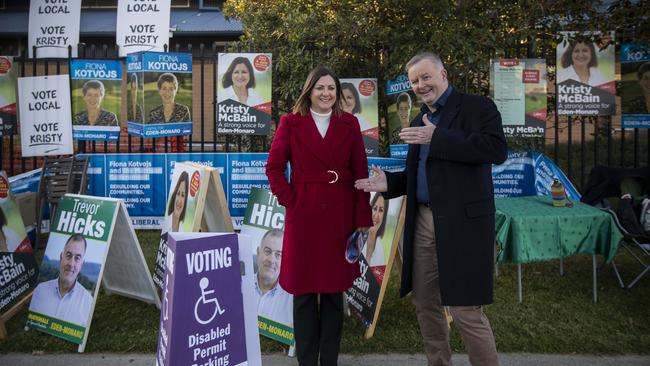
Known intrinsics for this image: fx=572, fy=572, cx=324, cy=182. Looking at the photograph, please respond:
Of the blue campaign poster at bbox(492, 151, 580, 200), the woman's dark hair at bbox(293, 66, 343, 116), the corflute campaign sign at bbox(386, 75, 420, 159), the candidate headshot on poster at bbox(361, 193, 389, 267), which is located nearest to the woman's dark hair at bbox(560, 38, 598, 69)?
the blue campaign poster at bbox(492, 151, 580, 200)

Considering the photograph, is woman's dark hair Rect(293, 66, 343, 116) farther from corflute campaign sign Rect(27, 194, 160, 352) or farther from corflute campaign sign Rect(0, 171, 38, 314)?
corflute campaign sign Rect(0, 171, 38, 314)

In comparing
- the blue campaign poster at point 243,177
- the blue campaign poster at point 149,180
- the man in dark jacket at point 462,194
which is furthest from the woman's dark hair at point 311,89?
the blue campaign poster at point 149,180

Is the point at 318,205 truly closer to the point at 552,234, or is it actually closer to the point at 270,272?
the point at 270,272

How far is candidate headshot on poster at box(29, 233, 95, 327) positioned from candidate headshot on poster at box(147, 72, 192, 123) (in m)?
3.18

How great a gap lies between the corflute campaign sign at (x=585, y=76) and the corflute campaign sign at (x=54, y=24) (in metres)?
5.98

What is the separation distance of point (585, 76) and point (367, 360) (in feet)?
15.8

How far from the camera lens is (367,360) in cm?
391

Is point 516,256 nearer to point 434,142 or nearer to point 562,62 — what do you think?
point 434,142

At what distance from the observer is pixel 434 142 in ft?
9.33

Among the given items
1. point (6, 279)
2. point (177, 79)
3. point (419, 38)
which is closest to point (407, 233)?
point (6, 279)

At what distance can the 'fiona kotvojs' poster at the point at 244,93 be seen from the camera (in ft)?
22.8

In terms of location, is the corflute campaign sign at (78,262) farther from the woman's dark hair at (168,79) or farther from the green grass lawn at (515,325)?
the woman's dark hair at (168,79)

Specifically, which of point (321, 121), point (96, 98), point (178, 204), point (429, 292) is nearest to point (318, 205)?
point (321, 121)

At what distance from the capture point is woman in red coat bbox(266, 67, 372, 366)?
334 centimetres
